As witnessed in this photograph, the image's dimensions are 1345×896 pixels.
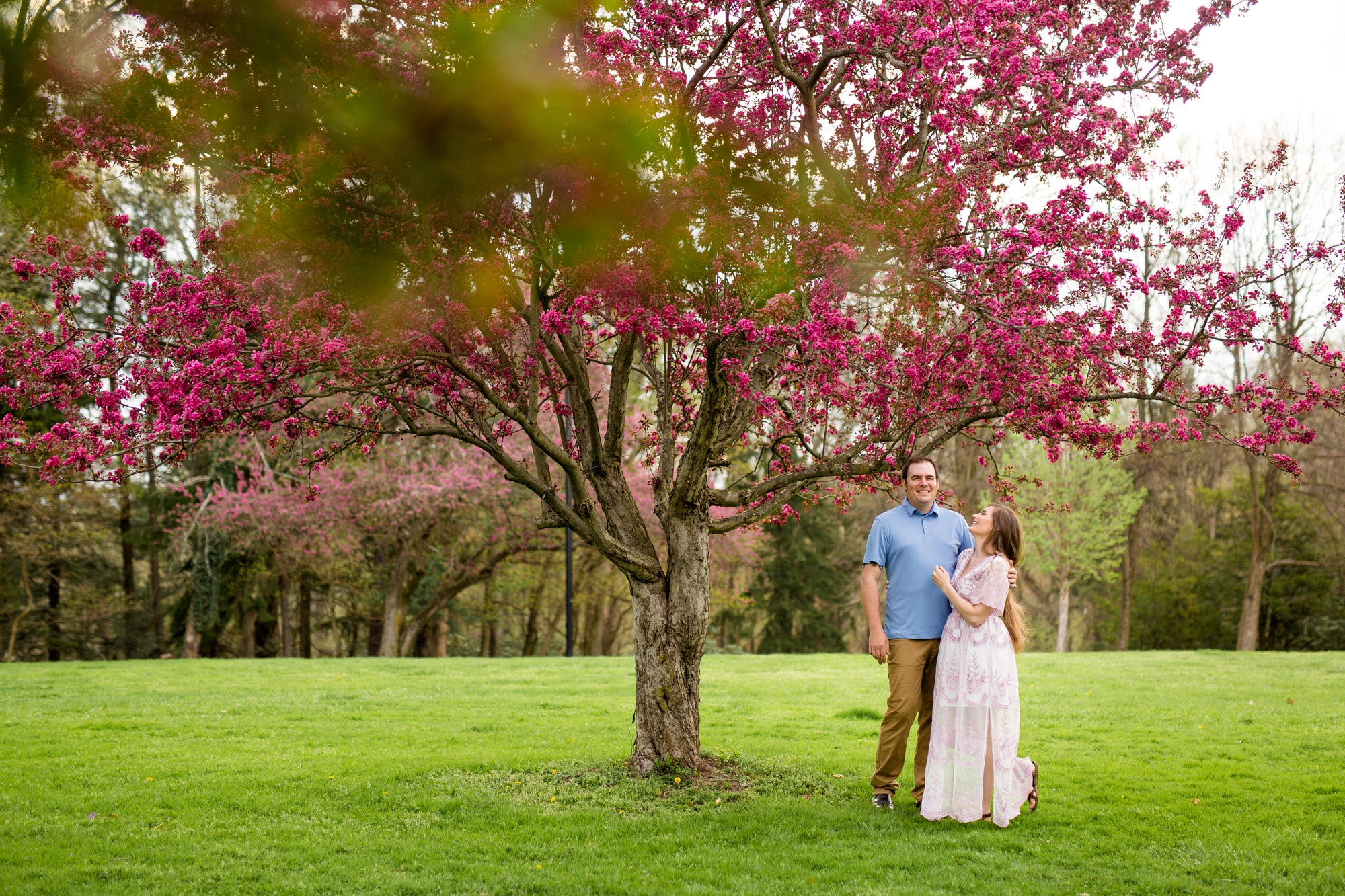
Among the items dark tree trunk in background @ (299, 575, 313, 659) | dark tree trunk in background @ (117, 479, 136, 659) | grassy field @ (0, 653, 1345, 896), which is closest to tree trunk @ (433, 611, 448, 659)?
dark tree trunk in background @ (299, 575, 313, 659)

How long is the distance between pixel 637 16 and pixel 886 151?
1.90 metres

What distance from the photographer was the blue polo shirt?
6051mm

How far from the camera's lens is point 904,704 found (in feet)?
19.8

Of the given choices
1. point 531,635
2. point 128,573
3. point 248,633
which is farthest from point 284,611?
point 531,635

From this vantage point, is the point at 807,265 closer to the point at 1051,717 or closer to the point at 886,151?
the point at 886,151

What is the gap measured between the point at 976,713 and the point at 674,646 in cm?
210

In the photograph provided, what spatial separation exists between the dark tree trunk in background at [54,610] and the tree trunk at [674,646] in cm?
2340

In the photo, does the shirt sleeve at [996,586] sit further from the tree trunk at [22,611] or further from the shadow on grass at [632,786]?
the tree trunk at [22,611]

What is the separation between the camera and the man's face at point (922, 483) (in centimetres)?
612

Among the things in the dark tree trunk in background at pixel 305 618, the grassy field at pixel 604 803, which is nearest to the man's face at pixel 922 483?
the grassy field at pixel 604 803

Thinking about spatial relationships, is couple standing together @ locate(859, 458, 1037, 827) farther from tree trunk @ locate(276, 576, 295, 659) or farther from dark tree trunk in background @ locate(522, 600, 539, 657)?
dark tree trunk in background @ locate(522, 600, 539, 657)

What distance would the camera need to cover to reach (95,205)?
3.44m

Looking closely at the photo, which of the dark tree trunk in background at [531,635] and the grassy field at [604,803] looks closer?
the grassy field at [604,803]

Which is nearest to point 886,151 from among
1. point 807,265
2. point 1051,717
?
point 807,265
